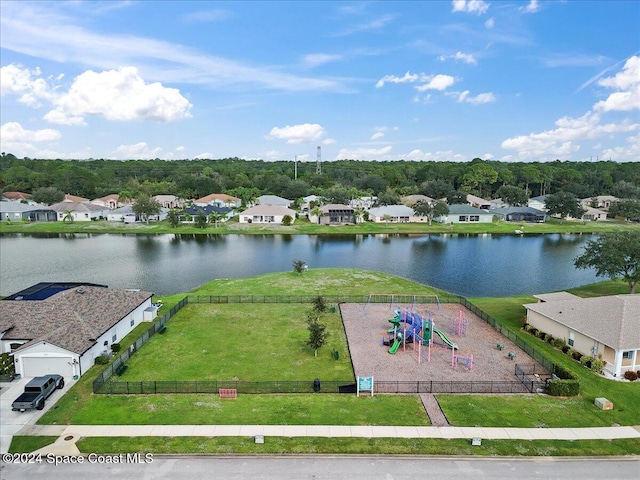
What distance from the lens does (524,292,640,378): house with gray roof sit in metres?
30.0

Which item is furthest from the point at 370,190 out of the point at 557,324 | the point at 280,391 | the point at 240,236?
the point at 280,391

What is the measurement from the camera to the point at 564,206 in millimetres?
121000

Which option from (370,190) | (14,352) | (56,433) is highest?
(370,190)

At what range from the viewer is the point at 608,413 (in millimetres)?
25219

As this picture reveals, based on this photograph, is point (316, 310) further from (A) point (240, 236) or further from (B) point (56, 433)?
(A) point (240, 236)

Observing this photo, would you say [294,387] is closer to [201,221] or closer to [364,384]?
[364,384]

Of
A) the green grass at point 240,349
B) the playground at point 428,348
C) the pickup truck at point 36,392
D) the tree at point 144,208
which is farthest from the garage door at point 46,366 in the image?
the tree at point 144,208

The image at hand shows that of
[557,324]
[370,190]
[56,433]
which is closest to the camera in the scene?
[56,433]

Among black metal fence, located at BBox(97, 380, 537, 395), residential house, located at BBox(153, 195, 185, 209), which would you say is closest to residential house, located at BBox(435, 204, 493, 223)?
residential house, located at BBox(153, 195, 185, 209)

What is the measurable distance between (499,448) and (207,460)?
14727 mm

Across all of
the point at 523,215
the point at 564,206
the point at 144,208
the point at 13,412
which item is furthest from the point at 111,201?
the point at 564,206

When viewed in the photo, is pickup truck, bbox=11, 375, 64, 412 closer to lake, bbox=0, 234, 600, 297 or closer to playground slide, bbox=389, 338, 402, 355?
playground slide, bbox=389, 338, 402, 355

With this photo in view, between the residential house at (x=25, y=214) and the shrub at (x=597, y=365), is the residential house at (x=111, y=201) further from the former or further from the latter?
the shrub at (x=597, y=365)

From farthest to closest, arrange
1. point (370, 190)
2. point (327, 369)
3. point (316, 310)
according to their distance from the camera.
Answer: point (370, 190)
point (316, 310)
point (327, 369)
